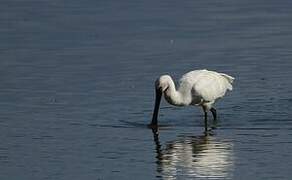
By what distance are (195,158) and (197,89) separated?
113 inches

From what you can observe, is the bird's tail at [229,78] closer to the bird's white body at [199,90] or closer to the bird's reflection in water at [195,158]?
the bird's white body at [199,90]

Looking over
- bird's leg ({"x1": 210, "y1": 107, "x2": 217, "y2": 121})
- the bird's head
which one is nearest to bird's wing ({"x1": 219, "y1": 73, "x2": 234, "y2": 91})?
bird's leg ({"x1": 210, "y1": 107, "x2": 217, "y2": 121})

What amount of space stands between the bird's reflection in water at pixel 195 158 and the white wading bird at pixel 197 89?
801mm

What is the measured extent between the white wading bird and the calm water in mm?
243

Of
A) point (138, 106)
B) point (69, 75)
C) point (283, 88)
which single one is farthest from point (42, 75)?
point (283, 88)

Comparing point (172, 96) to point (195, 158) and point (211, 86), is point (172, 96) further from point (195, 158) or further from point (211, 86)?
point (195, 158)

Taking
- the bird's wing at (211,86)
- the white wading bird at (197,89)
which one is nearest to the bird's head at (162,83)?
the white wading bird at (197,89)

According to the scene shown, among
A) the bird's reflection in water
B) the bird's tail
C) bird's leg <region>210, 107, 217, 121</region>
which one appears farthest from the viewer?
the bird's tail

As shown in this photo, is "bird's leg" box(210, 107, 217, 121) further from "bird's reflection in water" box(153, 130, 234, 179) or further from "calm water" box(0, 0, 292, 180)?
"bird's reflection in water" box(153, 130, 234, 179)

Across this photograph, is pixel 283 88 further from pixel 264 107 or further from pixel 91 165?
pixel 91 165

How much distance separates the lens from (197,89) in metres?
16.9

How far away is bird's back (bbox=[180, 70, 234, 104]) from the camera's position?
16938mm

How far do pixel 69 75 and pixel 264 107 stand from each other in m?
3.52

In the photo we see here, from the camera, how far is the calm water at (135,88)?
13.9m
